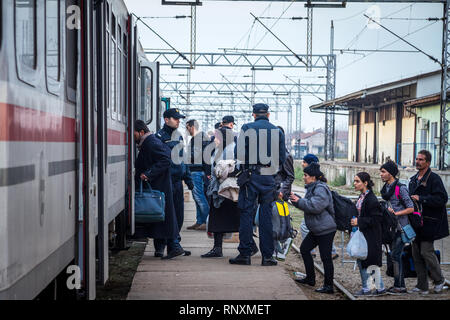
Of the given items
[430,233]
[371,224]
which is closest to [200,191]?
[430,233]

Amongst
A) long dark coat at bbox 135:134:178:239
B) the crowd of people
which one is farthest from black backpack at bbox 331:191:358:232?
long dark coat at bbox 135:134:178:239

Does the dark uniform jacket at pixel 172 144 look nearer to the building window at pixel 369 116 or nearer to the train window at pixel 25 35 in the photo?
the train window at pixel 25 35

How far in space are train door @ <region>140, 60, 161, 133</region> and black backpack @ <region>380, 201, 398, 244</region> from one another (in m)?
→ 5.27

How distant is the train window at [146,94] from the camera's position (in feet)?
40.2

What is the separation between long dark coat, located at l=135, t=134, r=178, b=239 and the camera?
8.87m

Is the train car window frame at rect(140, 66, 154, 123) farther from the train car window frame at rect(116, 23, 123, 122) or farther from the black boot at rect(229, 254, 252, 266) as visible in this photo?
the black boot at rect(229, 254, 252, 266)

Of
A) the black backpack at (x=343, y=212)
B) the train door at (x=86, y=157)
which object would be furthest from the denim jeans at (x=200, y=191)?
the train door at (x=86, y=157)

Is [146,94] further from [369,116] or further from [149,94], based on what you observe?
[369,116]

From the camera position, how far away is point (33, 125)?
3719 millimetres

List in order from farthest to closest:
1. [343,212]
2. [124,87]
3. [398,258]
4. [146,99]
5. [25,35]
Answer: [146,99], [124,87], [398,258], [343,212], [25,35]

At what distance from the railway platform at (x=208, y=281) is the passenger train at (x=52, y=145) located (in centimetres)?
110

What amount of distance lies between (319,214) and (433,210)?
1440 mm
